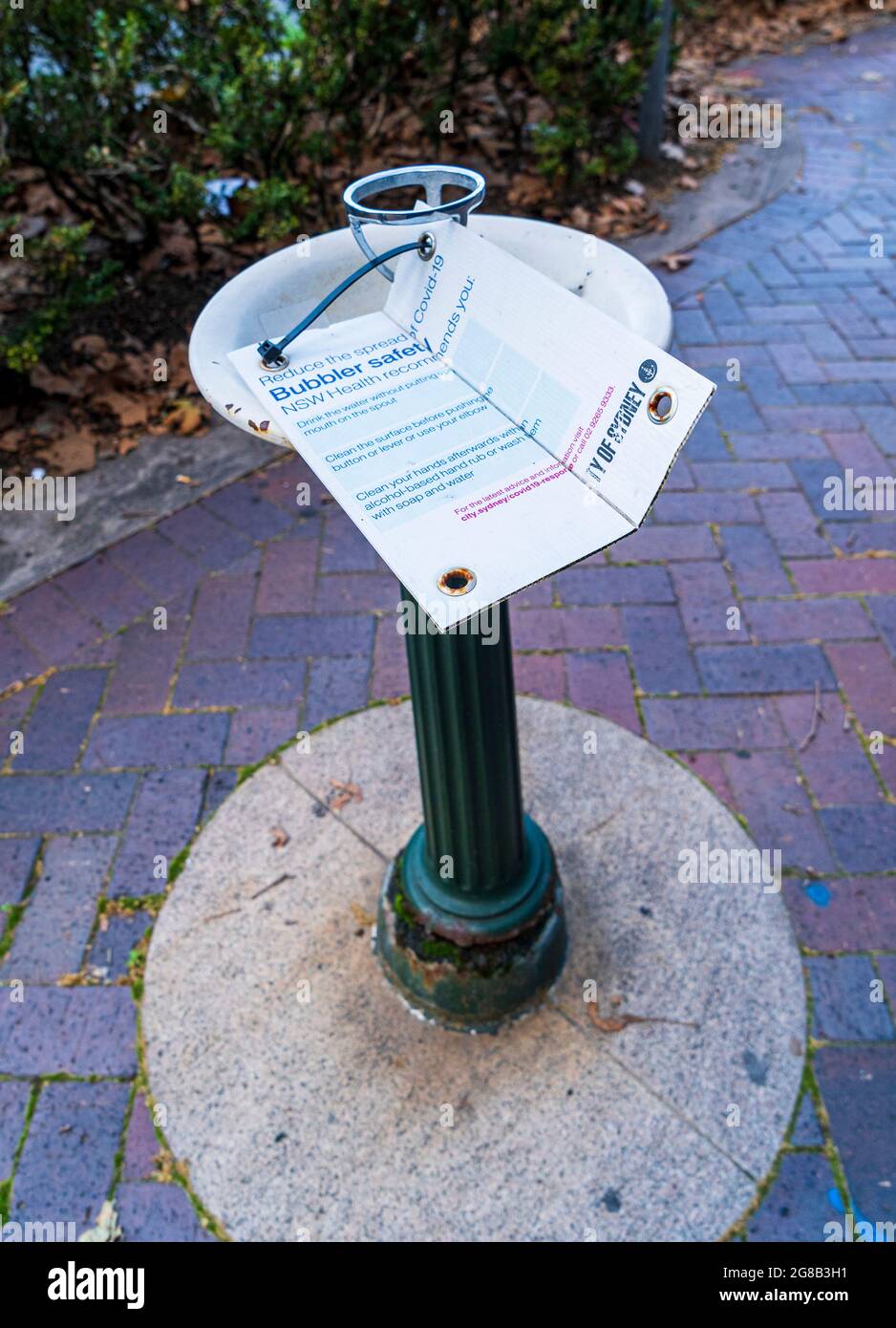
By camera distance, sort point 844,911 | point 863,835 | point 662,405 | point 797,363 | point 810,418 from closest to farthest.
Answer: point 662,405, point 844,911, point 863,835, point 810,418, point 797,363

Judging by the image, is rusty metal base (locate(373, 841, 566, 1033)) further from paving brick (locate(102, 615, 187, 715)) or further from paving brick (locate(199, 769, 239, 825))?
paving brick (locate(102, 615, 187, 715))

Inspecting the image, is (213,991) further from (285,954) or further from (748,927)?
(748,927)

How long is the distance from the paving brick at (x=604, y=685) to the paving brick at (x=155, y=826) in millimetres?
1131

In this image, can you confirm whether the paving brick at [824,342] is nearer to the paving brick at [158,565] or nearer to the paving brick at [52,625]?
the paving brick at [158,565]

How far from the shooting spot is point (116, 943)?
7.96 feet

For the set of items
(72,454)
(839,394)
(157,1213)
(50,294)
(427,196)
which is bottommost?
(157,1213)

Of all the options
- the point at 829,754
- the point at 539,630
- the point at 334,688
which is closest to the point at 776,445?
the point at 539,630

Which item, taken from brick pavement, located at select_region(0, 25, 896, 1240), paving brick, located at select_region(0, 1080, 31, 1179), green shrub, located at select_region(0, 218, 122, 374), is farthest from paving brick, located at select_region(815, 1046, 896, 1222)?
green shrub, located at select_region(0, 218, 122, 374)

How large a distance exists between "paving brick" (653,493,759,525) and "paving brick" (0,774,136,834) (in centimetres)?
205

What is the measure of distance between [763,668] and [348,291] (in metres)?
1.79

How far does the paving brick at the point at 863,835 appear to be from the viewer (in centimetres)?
250

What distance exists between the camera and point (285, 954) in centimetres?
238

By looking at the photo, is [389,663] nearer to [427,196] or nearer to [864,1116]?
[427,196]

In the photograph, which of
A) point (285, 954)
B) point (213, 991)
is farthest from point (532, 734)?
point (213, 991)
